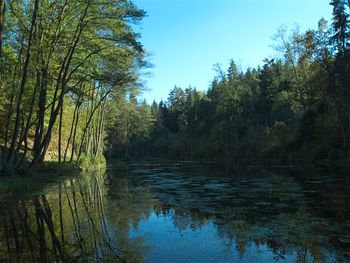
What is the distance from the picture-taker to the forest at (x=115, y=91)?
2402 cm

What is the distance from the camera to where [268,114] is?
262 ft

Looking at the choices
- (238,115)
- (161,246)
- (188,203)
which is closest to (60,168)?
(188,203)

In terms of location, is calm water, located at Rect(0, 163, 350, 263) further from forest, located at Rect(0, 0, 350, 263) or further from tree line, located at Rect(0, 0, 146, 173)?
tree line, located at Rect(0, 0, 146, 173)

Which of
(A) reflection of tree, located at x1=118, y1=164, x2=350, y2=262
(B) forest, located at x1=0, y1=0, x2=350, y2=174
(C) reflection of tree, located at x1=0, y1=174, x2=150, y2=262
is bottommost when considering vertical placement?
(A) reflection of tree, located at x1=118, y1=164, x2=350, y2=262

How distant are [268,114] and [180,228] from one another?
71705mm

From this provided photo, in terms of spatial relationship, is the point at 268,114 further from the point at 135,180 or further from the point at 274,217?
the point at 274,217

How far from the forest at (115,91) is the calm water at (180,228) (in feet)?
A: 32.3

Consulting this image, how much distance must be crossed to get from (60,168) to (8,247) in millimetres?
23729

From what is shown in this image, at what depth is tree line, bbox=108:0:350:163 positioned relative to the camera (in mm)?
40906

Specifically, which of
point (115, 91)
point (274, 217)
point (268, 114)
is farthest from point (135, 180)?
point (268, 114)

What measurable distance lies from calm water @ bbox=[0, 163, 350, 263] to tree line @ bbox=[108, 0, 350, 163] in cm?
2643

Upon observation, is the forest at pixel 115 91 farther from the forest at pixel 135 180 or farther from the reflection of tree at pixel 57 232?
the reflection of tree at pixel 57 232

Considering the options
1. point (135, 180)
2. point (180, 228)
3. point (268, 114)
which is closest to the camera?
point (180, 228)

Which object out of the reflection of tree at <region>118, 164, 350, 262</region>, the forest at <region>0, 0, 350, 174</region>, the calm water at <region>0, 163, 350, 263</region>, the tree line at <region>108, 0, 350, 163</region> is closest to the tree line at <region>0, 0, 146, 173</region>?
the forest at <region>0, 0, 350, 174</region>
